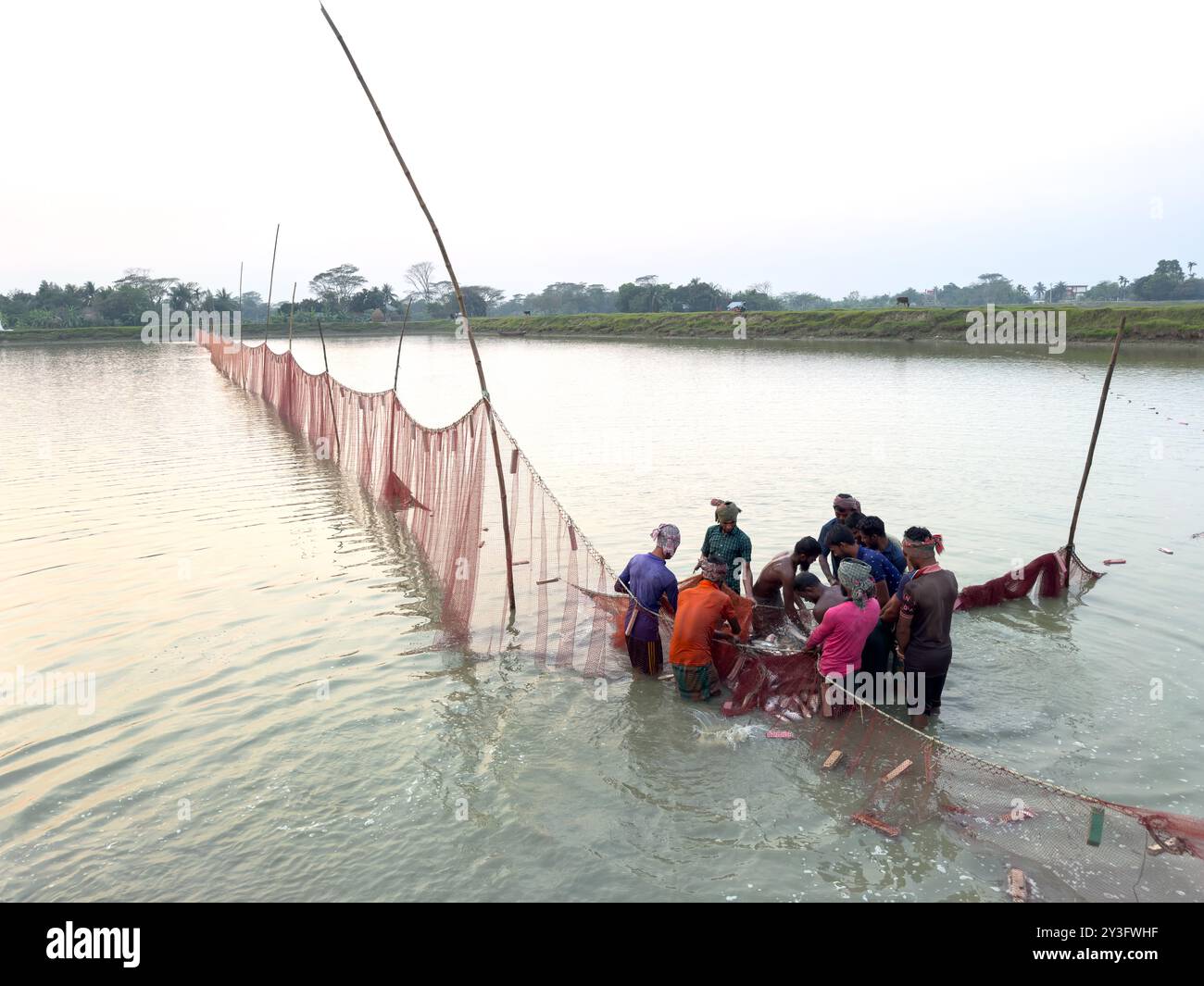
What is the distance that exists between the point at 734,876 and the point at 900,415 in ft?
72.0

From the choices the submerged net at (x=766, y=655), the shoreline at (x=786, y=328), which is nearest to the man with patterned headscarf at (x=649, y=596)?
the submerged net at (x=766, y=655)

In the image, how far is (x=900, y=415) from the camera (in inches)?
981

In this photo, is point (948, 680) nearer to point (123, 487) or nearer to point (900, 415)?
point (123, 487)

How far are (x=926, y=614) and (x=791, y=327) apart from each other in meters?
66.6

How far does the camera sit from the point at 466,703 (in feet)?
24.2

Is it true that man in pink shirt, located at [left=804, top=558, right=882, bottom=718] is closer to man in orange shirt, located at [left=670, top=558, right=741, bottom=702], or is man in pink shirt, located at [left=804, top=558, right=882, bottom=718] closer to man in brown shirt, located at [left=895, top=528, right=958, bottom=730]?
man in brown shirt, located at [left=895, top=528, right=958, bottom=730]

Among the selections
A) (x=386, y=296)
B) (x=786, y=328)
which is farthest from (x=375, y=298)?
(x=786, y=328)

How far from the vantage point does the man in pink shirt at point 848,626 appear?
6512mm
